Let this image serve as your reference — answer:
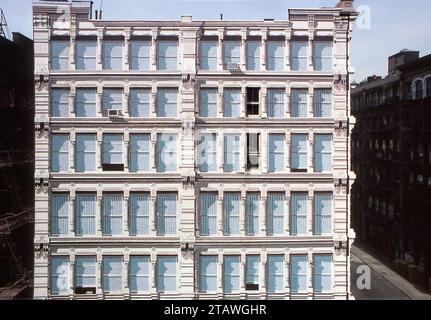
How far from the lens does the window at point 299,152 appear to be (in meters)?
9.23

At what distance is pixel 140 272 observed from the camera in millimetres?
9234

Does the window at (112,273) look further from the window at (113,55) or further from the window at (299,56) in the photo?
the window at (299,56)

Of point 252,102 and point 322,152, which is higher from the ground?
point 252,102

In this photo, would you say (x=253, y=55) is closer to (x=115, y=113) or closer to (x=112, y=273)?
(x=115, y=113)

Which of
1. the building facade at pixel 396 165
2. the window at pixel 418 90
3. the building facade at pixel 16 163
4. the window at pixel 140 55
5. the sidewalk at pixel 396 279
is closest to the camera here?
the sidewalk at pixel 396 279

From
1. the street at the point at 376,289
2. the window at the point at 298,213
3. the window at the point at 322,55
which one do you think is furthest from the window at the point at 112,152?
the street at the point at 376,289

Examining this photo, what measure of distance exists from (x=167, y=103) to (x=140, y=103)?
2.36 ft

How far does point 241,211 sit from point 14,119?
252 inches

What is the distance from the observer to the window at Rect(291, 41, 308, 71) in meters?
9.21

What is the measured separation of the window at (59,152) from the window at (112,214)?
52.1 inches

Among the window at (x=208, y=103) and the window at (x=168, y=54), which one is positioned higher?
the window at (x=168, y=54)

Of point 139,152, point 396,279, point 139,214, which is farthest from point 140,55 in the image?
point 396,279

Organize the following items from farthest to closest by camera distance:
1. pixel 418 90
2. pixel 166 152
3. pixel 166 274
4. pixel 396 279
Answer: pixel 166 274 < pixel 166 152 < pixel 418 90 < pixel 396 279

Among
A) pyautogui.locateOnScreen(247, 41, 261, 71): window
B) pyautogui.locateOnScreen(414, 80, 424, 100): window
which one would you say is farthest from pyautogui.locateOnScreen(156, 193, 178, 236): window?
pyautogui.locateOnScreen(414, 80, 424, 100): window
